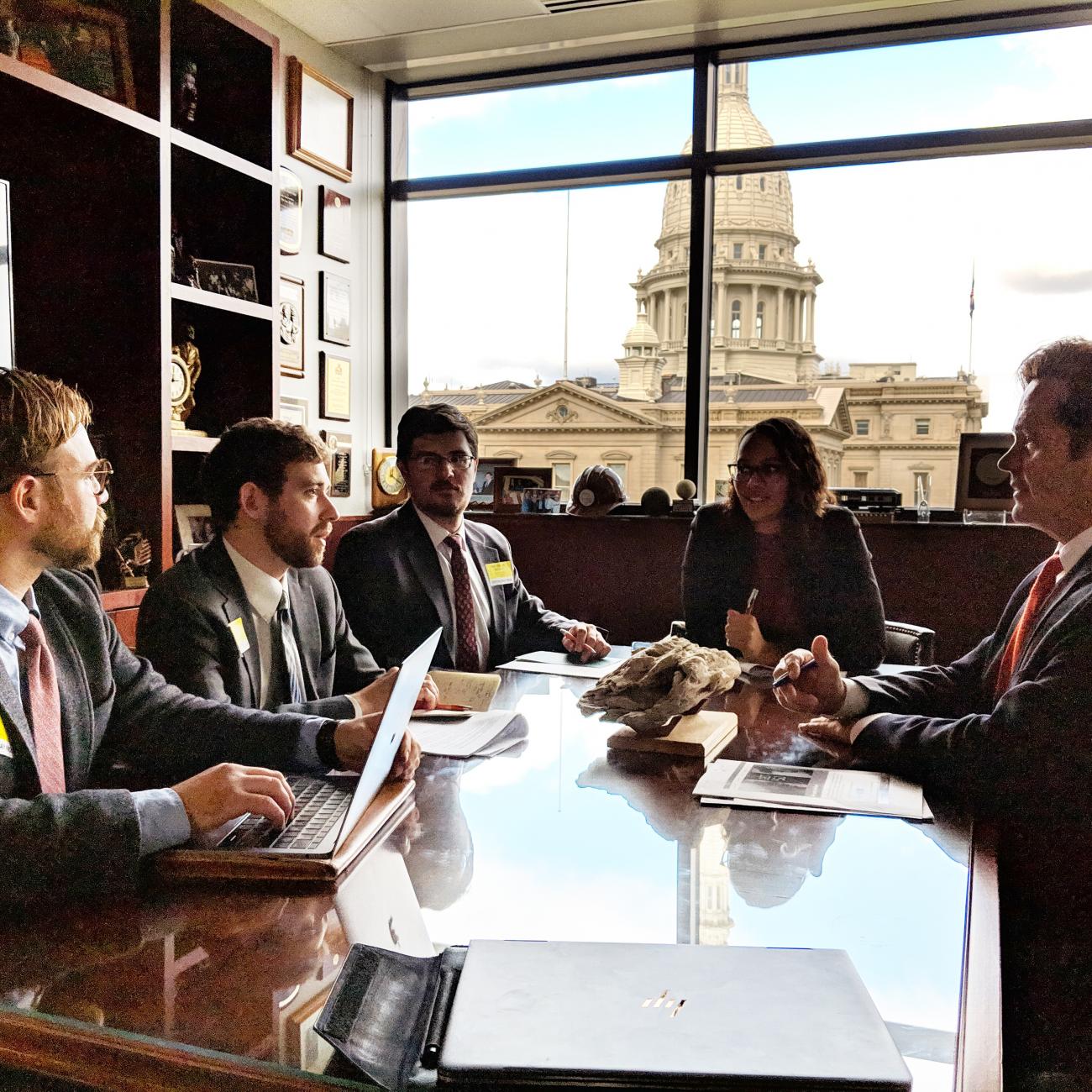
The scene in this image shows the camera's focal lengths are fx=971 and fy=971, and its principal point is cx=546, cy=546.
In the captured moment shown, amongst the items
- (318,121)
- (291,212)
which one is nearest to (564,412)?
(291,212)

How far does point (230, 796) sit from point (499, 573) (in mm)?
1918

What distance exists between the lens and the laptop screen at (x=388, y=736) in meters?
1.13

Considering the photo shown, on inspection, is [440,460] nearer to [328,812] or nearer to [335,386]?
[328,812]

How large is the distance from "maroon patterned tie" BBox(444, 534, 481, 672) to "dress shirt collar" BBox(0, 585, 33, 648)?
1.55 m

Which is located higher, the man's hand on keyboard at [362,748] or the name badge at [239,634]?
the name badge at [239,634]

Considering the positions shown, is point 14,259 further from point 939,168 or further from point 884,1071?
point 939,168

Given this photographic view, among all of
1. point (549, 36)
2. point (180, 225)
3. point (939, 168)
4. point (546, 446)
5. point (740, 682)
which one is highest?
point (549, 36)

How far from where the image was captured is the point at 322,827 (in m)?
1.18

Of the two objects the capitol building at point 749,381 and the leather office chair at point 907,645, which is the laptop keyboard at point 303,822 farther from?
the capitol building at point 749,381

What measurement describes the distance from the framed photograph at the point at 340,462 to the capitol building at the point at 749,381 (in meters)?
1.08

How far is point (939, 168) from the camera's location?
419cm

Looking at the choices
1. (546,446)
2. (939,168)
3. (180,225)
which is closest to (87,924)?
(180,225)

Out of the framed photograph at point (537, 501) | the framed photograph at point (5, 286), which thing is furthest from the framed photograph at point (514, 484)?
the framed photograph at point (5, 286)

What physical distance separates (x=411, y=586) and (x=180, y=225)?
1625mm
